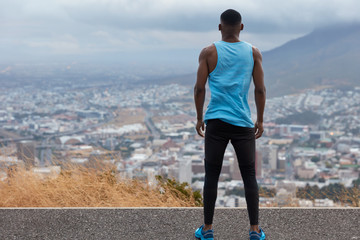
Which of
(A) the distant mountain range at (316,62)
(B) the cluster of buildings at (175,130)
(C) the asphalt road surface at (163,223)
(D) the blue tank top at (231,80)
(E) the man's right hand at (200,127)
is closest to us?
(D) the blue tank top at (231,80)

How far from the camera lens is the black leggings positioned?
2.84m

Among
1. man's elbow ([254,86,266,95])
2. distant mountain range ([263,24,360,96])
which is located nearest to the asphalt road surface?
man's elbow ([254,86,266,95])

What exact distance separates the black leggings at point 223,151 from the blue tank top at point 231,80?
6cm

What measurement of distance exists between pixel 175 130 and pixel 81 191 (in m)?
40.0

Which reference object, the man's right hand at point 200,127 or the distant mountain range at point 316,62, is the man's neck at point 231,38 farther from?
the distant mountain range at point 316,62

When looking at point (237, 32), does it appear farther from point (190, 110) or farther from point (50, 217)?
point (190, 110)

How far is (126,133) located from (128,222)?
38617 mm

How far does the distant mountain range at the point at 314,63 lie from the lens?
6488cm

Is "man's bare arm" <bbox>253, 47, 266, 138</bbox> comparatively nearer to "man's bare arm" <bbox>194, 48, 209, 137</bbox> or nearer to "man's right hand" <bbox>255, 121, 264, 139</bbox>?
"man's right hand" <bbox>255, 121, 264, 139</bbox>

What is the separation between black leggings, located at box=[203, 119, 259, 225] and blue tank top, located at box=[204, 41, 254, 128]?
0.06 meters

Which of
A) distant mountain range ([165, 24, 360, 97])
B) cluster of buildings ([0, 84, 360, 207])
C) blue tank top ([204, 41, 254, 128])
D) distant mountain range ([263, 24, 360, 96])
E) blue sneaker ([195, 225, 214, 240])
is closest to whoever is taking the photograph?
blue tank top ([204, 41, 254, 128])

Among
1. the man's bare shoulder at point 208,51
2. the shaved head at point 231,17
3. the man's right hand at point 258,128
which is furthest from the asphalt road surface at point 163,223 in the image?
the shaved head at point 231,17

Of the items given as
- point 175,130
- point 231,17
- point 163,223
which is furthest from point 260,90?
point 175,130

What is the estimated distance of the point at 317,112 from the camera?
5556 centimetres
